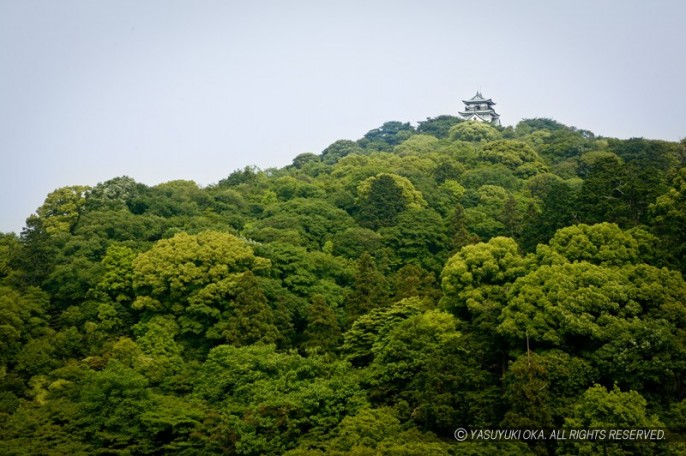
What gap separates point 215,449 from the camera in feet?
61.1

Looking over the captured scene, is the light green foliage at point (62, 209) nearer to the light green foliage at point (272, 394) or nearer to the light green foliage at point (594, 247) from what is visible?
the light green foliage at point (272, 394)

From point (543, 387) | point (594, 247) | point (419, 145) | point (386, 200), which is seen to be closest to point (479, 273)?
point (594, 247)

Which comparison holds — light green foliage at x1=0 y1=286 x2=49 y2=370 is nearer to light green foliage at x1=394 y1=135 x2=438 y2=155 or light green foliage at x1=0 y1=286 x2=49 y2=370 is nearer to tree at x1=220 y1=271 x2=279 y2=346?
tree at x1=220 y1=271 x2=279 y2=346

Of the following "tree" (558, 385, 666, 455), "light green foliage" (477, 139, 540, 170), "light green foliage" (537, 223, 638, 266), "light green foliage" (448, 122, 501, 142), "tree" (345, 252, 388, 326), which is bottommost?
"tree" (558, 385, 666, 455)

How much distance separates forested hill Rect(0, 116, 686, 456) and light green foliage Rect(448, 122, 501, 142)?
95.1 ft

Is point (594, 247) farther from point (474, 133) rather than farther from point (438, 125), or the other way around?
point (438, 125)

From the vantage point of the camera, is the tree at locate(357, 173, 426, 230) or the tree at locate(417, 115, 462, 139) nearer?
the tree at locate(357, 173, 426, 230)

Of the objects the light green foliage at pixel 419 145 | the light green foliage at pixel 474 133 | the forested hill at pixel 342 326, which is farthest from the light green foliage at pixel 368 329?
the light green foliage at pixel 474 133

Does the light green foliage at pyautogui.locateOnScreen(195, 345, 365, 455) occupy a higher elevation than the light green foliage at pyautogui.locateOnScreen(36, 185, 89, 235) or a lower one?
lower

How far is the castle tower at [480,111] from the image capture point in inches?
3022

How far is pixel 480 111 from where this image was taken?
77.3m

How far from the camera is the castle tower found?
7675cm

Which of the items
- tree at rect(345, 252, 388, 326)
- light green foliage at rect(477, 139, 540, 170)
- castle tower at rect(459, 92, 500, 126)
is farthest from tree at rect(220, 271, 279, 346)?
castle tower at rect(459, 92, 500, 126)

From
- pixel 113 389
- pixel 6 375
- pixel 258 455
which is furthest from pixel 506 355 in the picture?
pixel 6 375
